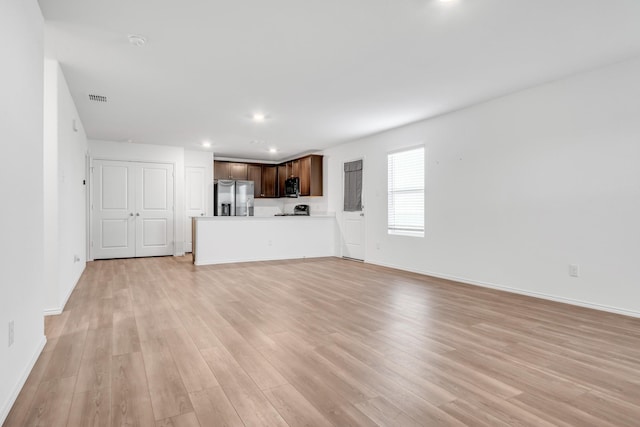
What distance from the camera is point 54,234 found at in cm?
345

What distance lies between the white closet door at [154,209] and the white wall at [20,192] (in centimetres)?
556

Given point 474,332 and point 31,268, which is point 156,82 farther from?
point 474,332

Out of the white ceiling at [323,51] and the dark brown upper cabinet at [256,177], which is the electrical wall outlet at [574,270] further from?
the dark brown upper cabinet at [256,177]

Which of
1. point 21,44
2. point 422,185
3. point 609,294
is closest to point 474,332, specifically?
point 609,294

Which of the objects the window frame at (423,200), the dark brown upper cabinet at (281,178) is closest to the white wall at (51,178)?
the window frame at (423,200)

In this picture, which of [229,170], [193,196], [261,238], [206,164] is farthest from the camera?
[229,170]

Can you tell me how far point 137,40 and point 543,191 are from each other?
4502mm

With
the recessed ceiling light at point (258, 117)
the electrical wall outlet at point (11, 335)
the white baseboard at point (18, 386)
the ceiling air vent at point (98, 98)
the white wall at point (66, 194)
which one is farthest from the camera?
the recessed ceiling light at point (258, 117)

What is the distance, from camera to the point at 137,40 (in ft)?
9.80

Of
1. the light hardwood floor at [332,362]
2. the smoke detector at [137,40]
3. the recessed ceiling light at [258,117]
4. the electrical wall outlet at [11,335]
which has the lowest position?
the light hardwood floor at [332,362]

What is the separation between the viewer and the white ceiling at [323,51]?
2.56m

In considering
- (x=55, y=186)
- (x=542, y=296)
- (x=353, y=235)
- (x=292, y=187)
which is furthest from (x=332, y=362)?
(x=292, y=187)

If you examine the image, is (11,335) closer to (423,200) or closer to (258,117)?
(258,117)

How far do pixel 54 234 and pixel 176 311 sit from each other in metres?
1.43
